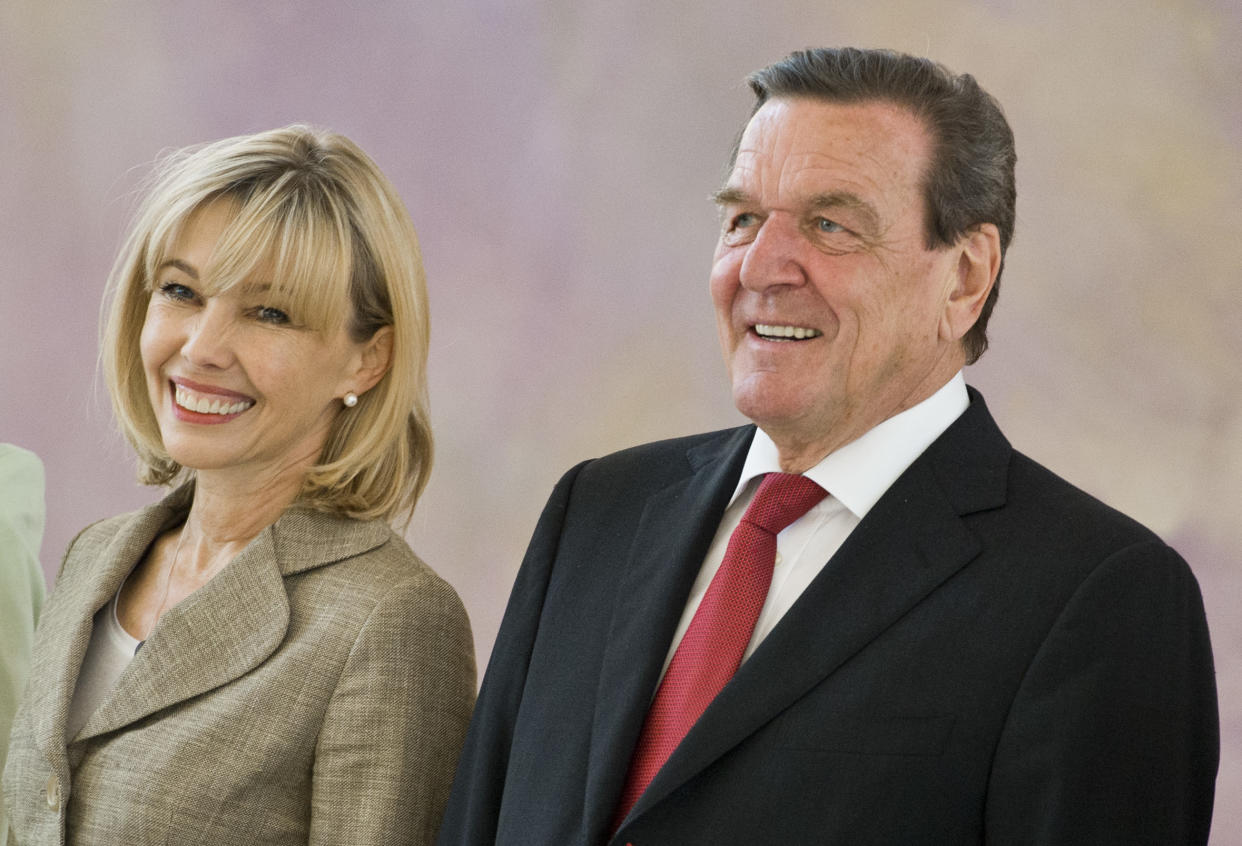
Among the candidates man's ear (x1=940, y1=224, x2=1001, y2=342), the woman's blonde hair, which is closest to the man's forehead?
man's ear (x1=940, y1=224, x2=1001, y2=342)

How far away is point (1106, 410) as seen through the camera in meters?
3.16

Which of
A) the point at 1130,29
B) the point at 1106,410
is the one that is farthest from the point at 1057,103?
the point at 1106,410

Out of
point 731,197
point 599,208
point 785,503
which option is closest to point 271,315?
point 731,197

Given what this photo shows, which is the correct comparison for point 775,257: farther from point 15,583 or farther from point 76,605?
point 15,583

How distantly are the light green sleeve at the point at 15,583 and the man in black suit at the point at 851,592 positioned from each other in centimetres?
95

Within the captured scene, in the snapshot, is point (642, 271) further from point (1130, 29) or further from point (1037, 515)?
point (1037, 515)

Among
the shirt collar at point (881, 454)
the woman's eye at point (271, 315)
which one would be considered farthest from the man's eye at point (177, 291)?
the shirt collar at point (881, 454)

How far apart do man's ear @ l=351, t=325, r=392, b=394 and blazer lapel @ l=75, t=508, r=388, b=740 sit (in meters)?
0.21

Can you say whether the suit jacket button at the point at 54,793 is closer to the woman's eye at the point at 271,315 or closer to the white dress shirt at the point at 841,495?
the woman's eye at the point at 271,315

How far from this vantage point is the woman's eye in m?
2.19

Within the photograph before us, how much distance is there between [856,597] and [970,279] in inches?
18.0

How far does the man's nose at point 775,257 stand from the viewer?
1.83 m

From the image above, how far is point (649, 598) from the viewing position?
6.13ft

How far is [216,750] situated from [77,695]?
31cm
